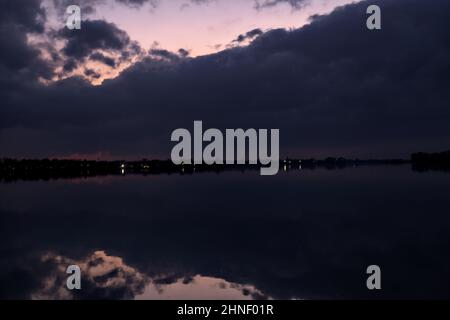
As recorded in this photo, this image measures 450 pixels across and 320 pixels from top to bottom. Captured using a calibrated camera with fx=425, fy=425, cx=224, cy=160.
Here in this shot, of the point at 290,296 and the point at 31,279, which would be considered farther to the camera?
the point at 31,279

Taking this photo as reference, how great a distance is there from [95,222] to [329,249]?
2031cm

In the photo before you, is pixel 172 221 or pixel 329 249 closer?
pixel 329 249

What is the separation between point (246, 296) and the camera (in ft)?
49.5

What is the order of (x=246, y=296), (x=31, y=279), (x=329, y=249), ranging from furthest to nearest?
(x=329, y=249) < (x=31, y=279) < (x=246, y=296)

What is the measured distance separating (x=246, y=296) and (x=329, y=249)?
9327mm

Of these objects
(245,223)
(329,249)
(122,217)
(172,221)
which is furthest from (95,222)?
(329,249)

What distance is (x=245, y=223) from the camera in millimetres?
33219
